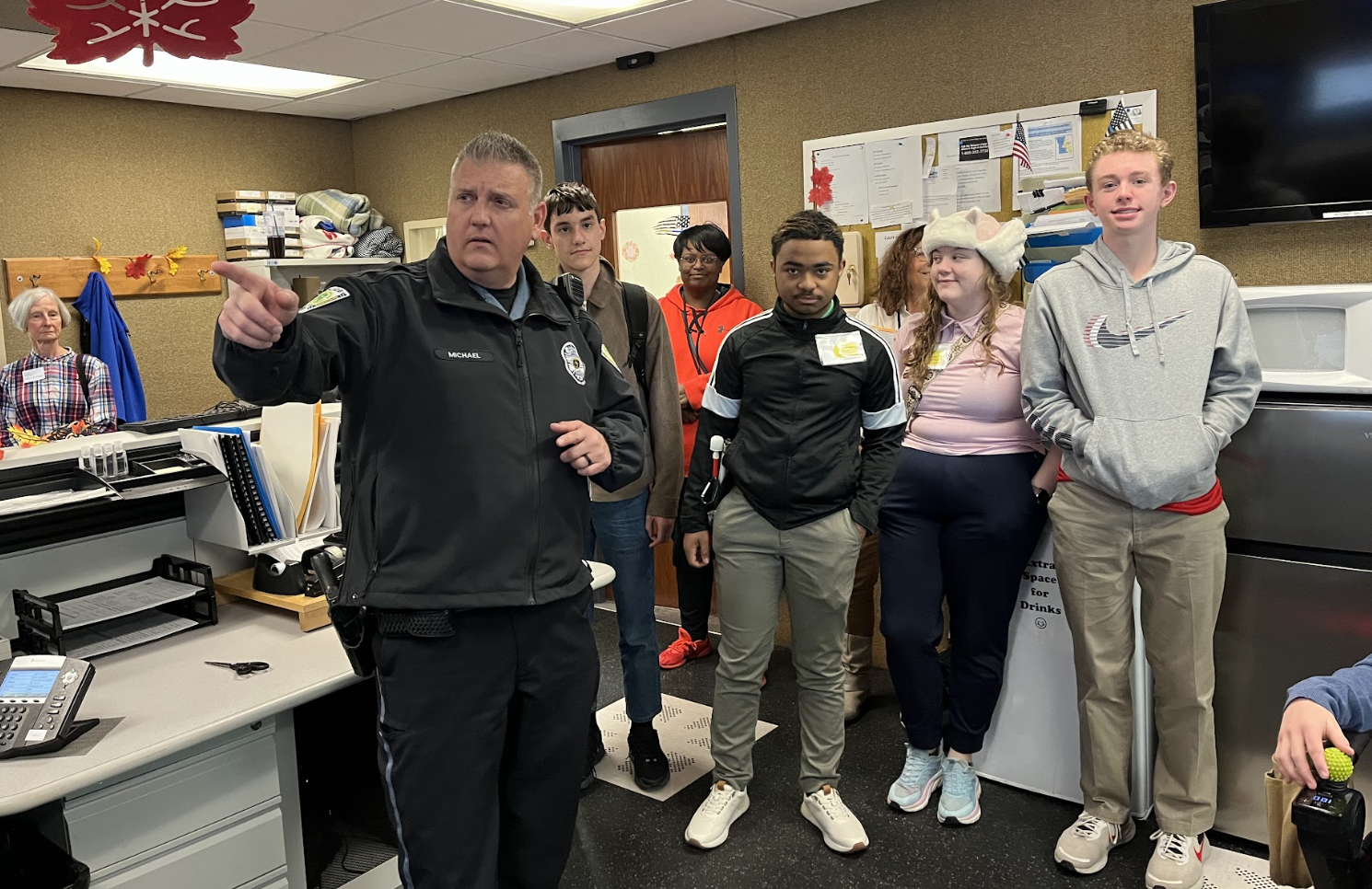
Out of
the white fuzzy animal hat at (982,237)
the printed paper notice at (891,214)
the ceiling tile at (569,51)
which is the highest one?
the ceiling tile at (569,51)

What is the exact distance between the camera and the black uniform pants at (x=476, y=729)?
5.43 ft

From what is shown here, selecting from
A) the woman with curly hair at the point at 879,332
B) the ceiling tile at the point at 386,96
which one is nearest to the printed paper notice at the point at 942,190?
the woman with curly hair at the point at 879,332

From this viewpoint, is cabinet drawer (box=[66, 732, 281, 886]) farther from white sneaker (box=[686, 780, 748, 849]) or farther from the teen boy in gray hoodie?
the teen boy in gray hoodie

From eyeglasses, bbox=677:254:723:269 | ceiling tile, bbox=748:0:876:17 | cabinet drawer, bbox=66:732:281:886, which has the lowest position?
cabinet drawer, bbox=66:732:281:886

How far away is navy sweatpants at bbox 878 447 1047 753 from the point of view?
253 cm

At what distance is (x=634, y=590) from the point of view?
2.78 meters

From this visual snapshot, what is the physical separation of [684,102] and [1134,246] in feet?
7.39

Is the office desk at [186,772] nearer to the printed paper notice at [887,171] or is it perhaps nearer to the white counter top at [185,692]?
the white counter top at [185,692]

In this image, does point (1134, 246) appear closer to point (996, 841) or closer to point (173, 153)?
point (996, 841)

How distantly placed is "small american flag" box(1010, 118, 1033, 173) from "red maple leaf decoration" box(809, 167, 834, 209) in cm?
69

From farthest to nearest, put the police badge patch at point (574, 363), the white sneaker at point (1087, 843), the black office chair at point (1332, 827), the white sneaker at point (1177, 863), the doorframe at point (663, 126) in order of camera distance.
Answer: the doorframe at point (663, 126), the white sneaker at point (1087, 843), the white sneaker at point (1177, 863), the police badge patch at point (574, 363), the black office chair at point (1332, 827)

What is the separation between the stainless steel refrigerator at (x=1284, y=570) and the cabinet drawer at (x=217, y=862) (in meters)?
2.17

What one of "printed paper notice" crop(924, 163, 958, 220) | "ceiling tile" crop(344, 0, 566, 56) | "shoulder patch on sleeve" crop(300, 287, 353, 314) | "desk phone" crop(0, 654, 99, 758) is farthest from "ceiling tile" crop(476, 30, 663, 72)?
"desk phone" crop(0, 654, 99, 758)

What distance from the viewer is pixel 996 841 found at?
2.56 m
